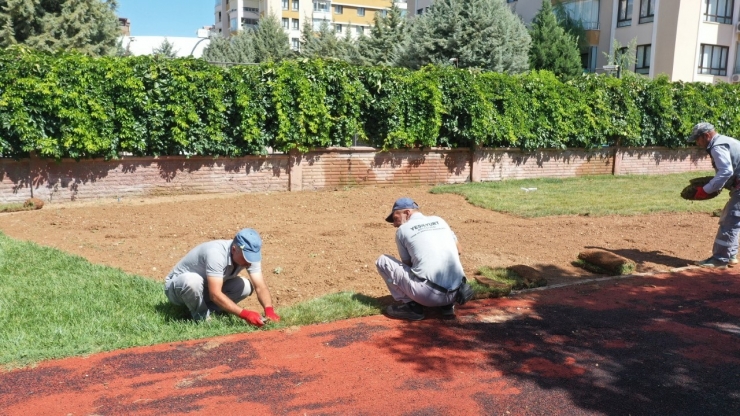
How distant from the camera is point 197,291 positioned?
5.46 meters

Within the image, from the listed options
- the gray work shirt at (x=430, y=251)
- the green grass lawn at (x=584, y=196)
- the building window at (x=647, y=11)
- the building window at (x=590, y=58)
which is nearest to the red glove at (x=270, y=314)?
the gray work shirt at (x=430, y=251)

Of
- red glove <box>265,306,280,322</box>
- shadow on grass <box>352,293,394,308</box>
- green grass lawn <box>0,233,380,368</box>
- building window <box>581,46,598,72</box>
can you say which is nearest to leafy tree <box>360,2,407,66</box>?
building window <box>581,46,598,72</box>

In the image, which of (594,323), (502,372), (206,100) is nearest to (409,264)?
(502,372)

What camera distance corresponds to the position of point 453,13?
26.2 meters

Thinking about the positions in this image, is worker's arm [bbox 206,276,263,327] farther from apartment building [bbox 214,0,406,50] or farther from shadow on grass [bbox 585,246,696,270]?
apartment building [bbox 214,0,406,50]

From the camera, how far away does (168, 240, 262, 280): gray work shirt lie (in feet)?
17.6

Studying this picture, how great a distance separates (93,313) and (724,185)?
7.62 meters

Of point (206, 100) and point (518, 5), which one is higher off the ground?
point (518, 5)

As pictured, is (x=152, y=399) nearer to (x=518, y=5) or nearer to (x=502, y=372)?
(x=502, y=372)

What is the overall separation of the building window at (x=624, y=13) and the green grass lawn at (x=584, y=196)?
1958 cm

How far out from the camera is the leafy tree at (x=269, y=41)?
44281mm

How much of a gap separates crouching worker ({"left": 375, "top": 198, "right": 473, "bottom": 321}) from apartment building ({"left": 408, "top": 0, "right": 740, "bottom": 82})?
1136 inches

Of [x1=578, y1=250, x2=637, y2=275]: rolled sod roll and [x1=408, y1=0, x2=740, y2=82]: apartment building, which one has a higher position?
[x1=408, y1=0, x2=740, y2=82]: apartment building

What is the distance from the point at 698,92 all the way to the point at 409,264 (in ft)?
58.5
